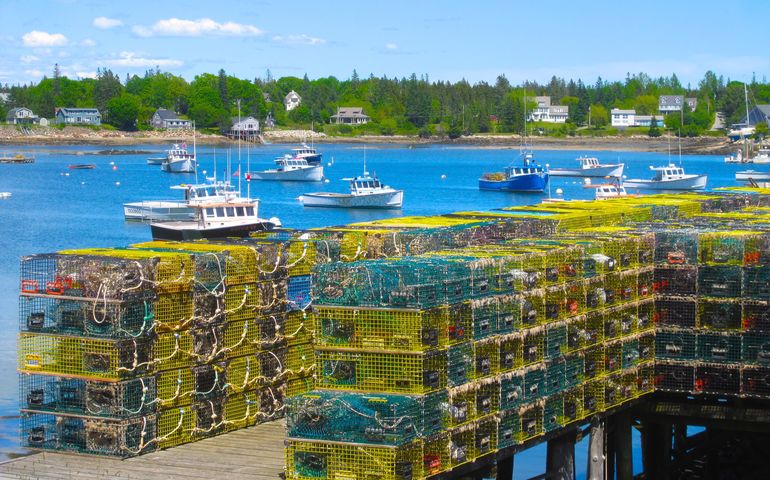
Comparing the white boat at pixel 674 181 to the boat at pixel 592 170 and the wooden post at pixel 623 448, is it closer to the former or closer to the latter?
the boat at pixel 592 170

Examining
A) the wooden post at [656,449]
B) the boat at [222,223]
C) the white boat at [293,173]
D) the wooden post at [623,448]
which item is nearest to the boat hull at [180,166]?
the white boat at [293,173]

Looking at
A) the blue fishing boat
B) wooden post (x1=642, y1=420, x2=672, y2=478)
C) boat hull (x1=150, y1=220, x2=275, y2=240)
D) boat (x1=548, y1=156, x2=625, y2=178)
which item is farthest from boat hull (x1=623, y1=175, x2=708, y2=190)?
wooden post (x1=642, y1=420, x2=672, y2=478)

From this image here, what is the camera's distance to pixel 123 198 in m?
116

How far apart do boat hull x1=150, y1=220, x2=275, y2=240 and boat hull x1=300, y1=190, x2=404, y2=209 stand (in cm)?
2772

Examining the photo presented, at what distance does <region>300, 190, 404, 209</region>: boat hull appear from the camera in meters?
99.7

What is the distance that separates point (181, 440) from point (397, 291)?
468 centimetres

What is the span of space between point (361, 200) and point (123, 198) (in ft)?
87.8

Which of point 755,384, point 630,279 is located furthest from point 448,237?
point 755,384

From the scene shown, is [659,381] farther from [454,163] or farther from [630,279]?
[454,163]

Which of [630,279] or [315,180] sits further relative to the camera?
[315,180]

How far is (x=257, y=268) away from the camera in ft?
67.2

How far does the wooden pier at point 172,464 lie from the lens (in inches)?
679

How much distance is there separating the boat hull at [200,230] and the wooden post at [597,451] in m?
44.1

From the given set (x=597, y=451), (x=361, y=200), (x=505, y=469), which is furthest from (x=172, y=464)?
(x=361, y=200)
